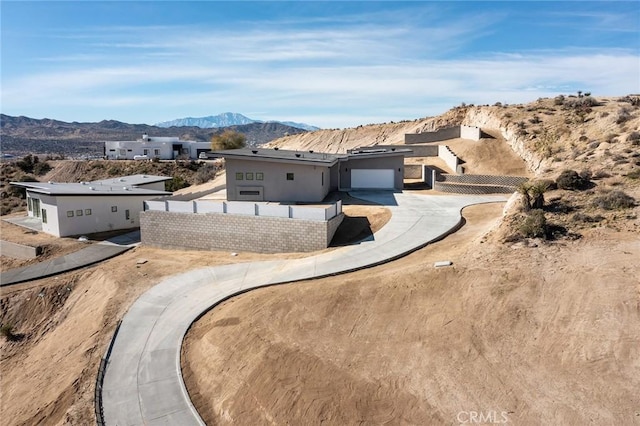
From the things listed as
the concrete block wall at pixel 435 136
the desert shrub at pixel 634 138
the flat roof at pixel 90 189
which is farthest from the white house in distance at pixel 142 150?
the desert shrub at pixel 634 138

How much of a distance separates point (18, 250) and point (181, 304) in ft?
51.6

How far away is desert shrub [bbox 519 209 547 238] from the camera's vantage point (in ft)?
52.9

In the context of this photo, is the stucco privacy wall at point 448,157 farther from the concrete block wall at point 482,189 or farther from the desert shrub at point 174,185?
the desert shrub at point 174,185

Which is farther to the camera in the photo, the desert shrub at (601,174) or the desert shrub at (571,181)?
the desert shrub at (601,174)

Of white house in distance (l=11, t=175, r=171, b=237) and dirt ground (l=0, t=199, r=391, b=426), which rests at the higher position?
white house in distance (l=11, t=175, r=171, b=237)

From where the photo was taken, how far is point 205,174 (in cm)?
5494

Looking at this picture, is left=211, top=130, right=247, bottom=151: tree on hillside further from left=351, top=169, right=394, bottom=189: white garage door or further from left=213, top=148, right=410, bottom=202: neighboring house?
left=213, top=148, right=410, bottom=202: neighboring house

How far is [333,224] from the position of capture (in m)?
22.5

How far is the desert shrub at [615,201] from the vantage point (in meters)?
17.4

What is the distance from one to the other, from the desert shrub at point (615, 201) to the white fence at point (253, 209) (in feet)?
40.4

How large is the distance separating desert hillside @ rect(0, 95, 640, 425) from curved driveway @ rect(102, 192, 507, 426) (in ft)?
2.02

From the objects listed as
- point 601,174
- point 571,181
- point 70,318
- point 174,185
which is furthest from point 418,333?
point 174,185

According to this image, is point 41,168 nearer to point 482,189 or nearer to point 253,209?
point 253,209

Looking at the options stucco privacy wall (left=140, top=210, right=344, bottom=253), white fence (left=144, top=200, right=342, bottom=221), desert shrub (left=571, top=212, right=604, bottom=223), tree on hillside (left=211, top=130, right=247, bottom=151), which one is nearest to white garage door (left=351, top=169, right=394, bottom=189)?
stucco privacy wall (left=140, top=210, right=344, bottom=253)
